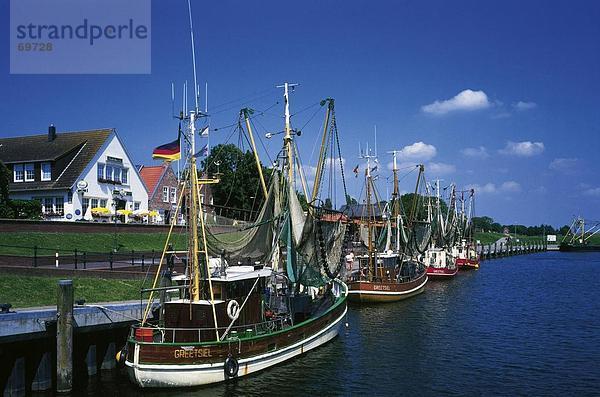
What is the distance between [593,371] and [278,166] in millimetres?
21803

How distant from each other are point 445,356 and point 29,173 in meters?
53.1

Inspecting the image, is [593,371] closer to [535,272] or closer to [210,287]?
[210,287]

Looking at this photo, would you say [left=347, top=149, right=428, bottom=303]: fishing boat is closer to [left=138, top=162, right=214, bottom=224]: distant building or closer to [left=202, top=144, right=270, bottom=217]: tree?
[left=202, top=144, right=270, bottom=217]: tree

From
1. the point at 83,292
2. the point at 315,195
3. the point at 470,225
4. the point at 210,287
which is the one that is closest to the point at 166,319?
the point at 210,287

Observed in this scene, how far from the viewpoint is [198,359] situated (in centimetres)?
2408

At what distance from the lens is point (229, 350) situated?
25219 mm

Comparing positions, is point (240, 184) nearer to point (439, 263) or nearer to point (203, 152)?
point (439, 263)

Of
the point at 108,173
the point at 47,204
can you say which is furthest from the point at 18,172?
the point at 108,173

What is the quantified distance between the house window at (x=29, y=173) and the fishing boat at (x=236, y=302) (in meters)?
40.2

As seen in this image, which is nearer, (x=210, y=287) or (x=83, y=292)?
(x=210, y=287)

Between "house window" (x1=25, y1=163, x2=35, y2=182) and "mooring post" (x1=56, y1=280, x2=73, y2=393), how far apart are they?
47.6m

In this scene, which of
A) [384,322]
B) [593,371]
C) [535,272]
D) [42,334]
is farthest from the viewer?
[535,272]

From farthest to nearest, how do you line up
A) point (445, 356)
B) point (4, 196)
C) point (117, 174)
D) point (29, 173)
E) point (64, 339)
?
point (117, 174), point (29, 173), point (4, 196), point (445, 356), point (64, 339)

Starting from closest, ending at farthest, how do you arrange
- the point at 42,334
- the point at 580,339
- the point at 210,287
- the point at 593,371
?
the point at 42,334 < the point at 210,287 < the point at 593,371 < the point at 580,339
